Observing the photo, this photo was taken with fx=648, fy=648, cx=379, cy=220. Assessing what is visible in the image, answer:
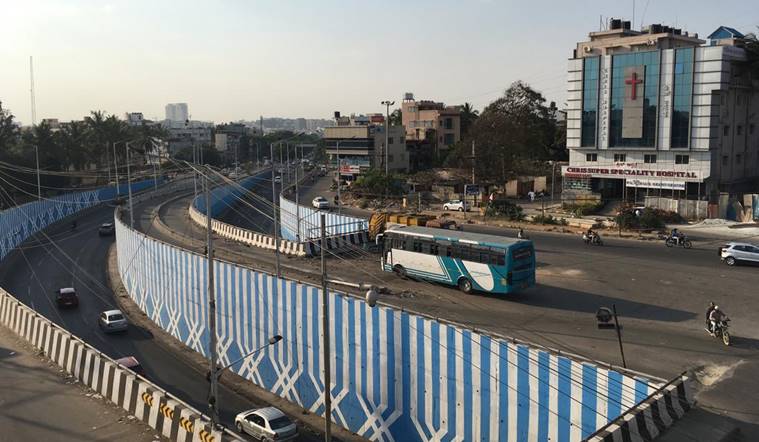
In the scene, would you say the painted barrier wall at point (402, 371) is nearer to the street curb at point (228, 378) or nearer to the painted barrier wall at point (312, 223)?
the street curb at point (228, 378)

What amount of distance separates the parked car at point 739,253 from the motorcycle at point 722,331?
43.9 feet

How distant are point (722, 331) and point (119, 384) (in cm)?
1904

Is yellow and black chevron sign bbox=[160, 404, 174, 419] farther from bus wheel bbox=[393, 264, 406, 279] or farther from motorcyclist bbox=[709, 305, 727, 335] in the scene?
bus wheel bbox=[393, 264, 406, 279]

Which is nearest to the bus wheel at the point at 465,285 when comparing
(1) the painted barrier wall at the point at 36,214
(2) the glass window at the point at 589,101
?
(2) the glass window at the point at 589,101

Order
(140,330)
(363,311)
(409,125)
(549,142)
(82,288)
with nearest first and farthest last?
(363,311) < (140,330) < (82,288) < (549,142) < (409,125)

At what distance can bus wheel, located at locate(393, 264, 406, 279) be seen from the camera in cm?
3238

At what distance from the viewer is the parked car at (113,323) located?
3072cm

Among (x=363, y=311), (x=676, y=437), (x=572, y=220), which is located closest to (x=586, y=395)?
(x=676, y=437)

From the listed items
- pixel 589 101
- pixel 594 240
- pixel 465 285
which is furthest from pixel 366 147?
pixel 465 285

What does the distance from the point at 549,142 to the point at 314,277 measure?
7047 cm

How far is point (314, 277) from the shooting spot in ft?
105

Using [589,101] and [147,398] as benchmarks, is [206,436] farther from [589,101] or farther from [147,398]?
[589,101]

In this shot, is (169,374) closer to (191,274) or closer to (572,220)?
(191,274)

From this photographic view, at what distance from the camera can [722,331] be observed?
21938 mm
